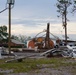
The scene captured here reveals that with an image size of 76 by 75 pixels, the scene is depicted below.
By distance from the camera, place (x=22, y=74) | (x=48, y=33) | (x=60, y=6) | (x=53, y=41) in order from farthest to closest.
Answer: (x=60, y=6) < (x=53, y=41) < (x=48, y=33) < (x=22, y=74)

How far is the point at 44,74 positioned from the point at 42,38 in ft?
147

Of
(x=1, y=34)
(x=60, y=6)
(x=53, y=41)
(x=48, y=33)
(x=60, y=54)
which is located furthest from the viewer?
(x=1, y=34)

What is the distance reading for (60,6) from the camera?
70.9 meters

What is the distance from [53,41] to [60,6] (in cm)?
905

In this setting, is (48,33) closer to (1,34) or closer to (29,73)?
(29,73)

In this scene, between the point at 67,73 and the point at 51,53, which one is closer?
the point at 67,73

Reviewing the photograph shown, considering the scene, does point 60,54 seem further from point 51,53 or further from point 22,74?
point 22,74

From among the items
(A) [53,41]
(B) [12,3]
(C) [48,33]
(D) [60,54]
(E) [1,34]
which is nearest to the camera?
(B) [12,3]

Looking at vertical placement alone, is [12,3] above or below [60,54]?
above

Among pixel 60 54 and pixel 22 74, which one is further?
pixel 60 54

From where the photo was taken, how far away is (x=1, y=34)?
11438 cm

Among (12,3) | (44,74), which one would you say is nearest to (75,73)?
(44,74)

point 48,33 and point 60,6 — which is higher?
point 60,6

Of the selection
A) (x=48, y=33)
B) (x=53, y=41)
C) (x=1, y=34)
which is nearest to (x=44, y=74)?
(x=48, y=33)
